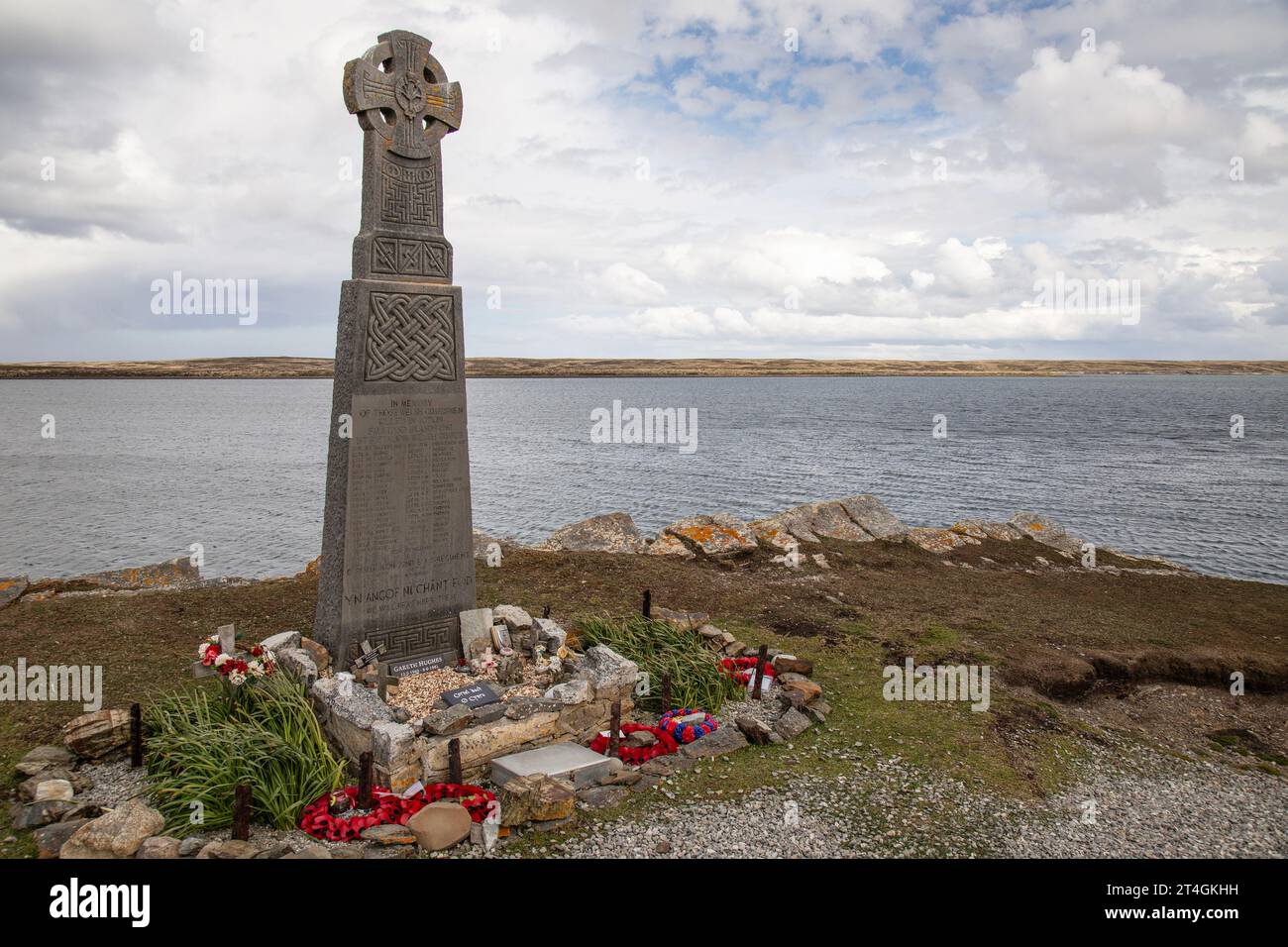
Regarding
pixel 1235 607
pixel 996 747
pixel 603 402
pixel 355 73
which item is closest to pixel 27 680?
pixel 355 73

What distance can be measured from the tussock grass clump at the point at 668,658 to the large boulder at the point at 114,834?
547cm

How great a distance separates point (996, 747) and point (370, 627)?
7.76 meters

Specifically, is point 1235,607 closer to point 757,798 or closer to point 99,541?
point 757,798

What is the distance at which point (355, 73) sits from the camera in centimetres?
965

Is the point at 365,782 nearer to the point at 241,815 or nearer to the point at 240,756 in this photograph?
the point at 241,815

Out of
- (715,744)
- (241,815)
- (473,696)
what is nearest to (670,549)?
(715,744)

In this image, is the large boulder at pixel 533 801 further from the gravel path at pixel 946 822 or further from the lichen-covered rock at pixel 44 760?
the lichen-covered rock at pixel 44 760

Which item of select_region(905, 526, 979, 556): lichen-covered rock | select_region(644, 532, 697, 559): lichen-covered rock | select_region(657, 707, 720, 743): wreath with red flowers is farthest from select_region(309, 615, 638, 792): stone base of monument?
select_region(905, 526, 979, 556): lichen-covered rock

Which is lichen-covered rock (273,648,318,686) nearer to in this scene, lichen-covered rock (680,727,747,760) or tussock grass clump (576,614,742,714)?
tussock grass clump (576,614,742,714)

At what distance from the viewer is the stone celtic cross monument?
9.83 m

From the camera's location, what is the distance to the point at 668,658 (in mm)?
11039

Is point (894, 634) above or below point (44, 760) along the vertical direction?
below

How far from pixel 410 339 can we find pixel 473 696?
14.8 ft

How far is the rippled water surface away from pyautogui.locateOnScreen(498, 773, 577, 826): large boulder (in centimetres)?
1994
